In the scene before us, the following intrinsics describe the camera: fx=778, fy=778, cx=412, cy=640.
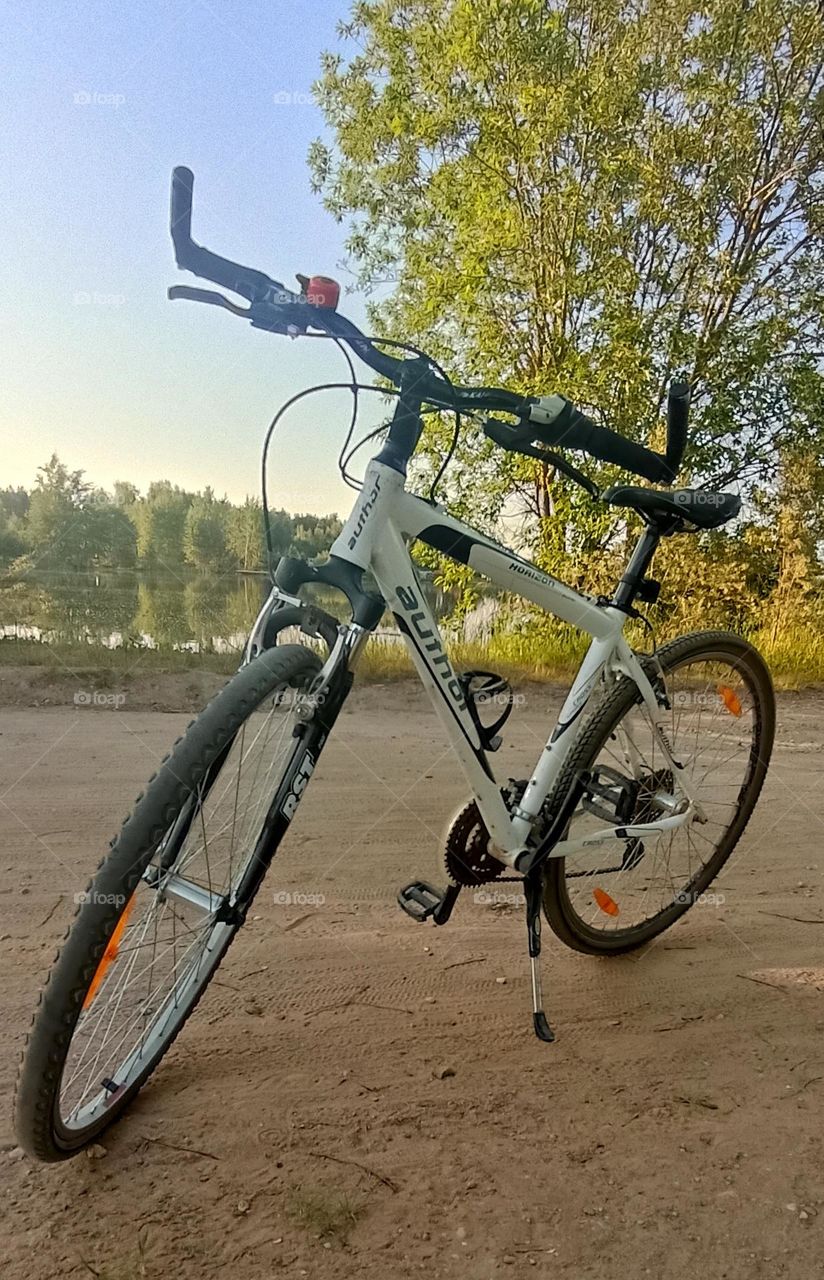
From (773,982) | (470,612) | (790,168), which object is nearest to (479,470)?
(470,612)

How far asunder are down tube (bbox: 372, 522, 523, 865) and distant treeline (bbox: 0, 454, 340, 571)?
4.81 m

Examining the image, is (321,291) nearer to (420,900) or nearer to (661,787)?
(420,900)

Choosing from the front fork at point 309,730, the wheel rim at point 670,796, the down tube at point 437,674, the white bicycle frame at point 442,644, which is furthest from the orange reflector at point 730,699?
the front fork at point 309,730

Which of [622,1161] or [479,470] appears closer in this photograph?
[622,1161]

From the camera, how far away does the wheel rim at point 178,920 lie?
4.89ft

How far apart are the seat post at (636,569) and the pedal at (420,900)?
3.11ft

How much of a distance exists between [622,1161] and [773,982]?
0.95 meters

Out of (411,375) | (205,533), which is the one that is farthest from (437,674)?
(205,533)

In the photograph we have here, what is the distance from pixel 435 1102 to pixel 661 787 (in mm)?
1139

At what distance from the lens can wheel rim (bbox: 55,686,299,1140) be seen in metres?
1.49

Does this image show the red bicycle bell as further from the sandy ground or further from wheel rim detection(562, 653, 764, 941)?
the sandy ground

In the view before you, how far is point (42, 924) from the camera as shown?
2.32 m

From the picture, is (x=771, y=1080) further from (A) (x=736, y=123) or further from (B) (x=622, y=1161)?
(A) (x=736, y=123)

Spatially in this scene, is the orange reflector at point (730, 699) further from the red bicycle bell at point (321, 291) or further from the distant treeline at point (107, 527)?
the distant treeline at point (107, 527)
